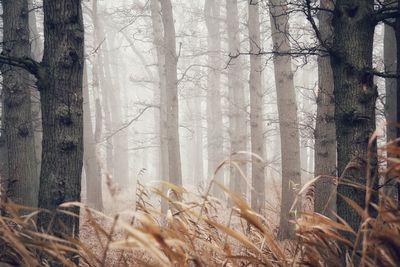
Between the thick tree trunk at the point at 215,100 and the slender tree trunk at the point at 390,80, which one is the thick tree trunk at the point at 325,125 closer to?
the slender tree trunk at the point at 390,80

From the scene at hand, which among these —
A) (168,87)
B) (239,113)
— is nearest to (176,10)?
(239,113)

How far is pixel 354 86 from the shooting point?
3018 mm

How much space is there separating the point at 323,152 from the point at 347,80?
11.9 feet

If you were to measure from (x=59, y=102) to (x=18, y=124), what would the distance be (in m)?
3.46

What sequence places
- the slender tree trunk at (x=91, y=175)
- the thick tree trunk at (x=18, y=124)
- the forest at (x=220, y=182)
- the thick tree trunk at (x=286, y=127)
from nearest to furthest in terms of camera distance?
1. the forest at (x=220, y=182)
2. the thick tree trunk at (x=18, y=124)
3. the thick tree trunk at (x=286, y=127)
4. the slender tree trunk at (x=91, y=175)

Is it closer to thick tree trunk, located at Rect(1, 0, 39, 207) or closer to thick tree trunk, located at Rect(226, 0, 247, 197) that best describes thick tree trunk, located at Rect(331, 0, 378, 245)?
thick tree trunk, located at Rect(1, 0, 39, 207)

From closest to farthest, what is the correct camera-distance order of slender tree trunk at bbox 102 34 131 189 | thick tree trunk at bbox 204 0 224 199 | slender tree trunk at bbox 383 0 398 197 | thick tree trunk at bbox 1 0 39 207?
thick tree trunk at bbox 1 0 39 207
slender tree trunk at bbox 383 0 398 197
thick tree trunk at bbox 204 0 224 199
slender tree trunk at bbox 102 34 131 189

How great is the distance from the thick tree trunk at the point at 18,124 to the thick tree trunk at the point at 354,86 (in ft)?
17.1

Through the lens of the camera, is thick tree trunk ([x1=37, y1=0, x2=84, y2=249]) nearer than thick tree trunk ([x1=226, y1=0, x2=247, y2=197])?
Yes

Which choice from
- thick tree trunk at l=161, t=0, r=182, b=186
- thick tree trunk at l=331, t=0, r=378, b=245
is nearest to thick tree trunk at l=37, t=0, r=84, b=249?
thick tree trunk at l=331, t=0, r=378, b=245

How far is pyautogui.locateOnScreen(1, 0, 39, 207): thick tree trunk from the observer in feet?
20.6

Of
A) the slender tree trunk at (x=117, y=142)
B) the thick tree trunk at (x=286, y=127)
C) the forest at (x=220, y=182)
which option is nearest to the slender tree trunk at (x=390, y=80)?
the forest at (x=220, y=182)

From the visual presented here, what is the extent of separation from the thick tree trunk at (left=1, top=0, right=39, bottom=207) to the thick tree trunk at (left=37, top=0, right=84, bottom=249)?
3.27 meters

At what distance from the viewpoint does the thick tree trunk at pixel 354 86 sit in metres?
2.98
